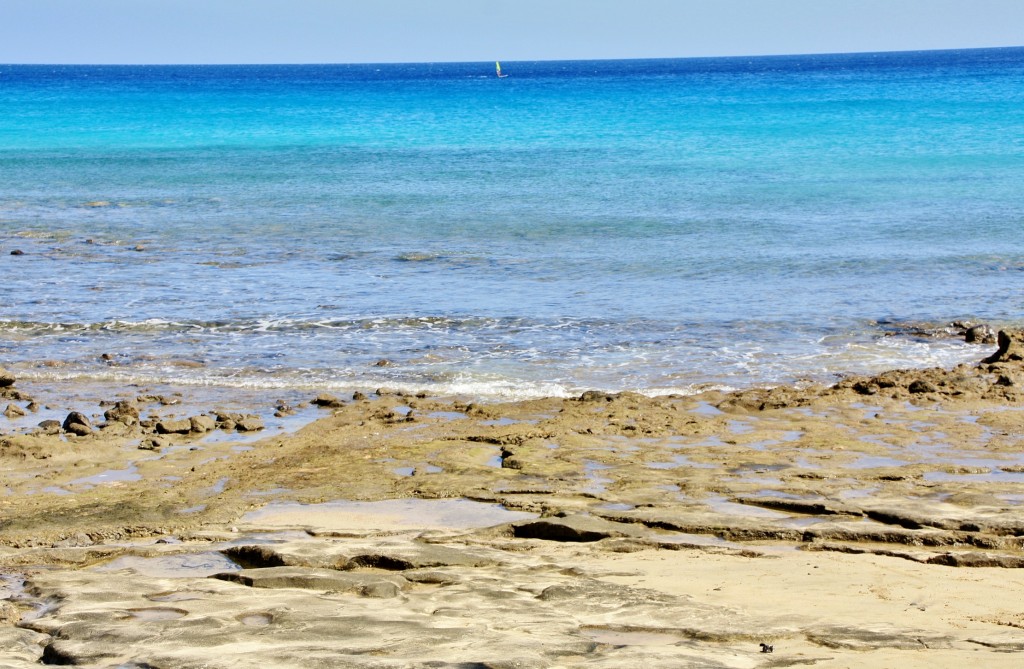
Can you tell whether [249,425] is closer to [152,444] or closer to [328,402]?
[152,444]

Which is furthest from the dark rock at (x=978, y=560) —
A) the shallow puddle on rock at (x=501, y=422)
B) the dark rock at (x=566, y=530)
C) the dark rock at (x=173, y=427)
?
the dark rock at (x=173, y=427)

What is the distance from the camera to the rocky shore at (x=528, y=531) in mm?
5723

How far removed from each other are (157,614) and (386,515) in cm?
231

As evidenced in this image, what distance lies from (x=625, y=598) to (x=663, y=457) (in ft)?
10.7

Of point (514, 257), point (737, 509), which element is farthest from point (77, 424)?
point (514, 257)

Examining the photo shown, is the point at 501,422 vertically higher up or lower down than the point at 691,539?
A: lower down

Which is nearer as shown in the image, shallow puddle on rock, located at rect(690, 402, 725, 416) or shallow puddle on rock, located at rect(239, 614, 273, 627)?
shallow puddle on rock, located at rect(239, 614, 273, 627)

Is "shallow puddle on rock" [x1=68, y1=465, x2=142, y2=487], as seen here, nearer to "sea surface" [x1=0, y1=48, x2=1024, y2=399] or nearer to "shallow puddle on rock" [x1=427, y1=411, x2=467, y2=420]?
"shallow puddle on rock" [x1=427, y1=411, x2=467, y2=420]

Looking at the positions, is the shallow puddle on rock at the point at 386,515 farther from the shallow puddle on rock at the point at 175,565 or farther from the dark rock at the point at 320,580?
the dark rock at the point at 320,580

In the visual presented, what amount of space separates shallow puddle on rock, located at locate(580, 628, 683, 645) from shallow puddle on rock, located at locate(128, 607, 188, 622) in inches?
79.4

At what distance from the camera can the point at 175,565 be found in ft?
23.5

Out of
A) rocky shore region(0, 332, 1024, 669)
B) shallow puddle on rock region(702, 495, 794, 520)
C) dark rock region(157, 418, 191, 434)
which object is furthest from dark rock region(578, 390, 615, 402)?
dark rock region(157, 418, 191, 434)

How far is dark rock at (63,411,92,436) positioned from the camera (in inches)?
411

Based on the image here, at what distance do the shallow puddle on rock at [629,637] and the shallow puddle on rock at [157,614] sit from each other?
6.61 ft
